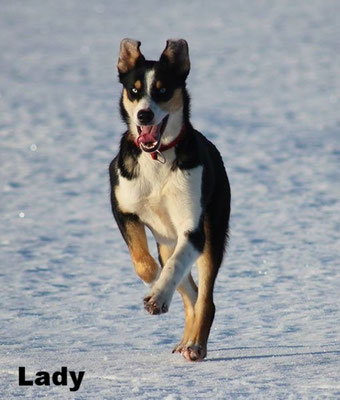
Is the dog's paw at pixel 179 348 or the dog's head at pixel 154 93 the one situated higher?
the dog's head at pixel 154 93

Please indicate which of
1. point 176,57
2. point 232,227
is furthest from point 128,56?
point 232,227

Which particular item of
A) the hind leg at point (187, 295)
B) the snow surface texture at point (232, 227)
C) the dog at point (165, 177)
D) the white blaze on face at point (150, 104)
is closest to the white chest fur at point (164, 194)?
the dog at point (165, 177)

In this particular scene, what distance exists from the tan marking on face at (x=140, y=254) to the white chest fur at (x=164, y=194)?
3.0 inches

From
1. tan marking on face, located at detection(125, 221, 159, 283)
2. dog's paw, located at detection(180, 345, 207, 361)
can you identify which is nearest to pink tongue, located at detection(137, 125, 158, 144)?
tan marking on face, located at detection(125, 221, 159, 283)

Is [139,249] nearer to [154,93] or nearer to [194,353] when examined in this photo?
[194,353]

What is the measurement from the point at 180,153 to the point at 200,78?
47.8 ft

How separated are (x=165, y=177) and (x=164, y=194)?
0.08 m

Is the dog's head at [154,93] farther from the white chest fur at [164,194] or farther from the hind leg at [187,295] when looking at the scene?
the hind leg at [187,295]

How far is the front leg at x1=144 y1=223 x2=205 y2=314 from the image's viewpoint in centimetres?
494

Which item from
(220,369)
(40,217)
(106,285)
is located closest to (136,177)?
(220,369)

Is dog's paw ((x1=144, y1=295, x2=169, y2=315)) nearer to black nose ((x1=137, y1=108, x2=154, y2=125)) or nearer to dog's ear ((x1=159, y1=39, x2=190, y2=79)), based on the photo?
black nose ((x1=137, y1=108, x2=154, y2=125))

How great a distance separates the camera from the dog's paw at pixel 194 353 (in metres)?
5.35

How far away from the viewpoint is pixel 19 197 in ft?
36.4

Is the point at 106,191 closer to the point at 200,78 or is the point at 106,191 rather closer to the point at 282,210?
the point at 282,210
